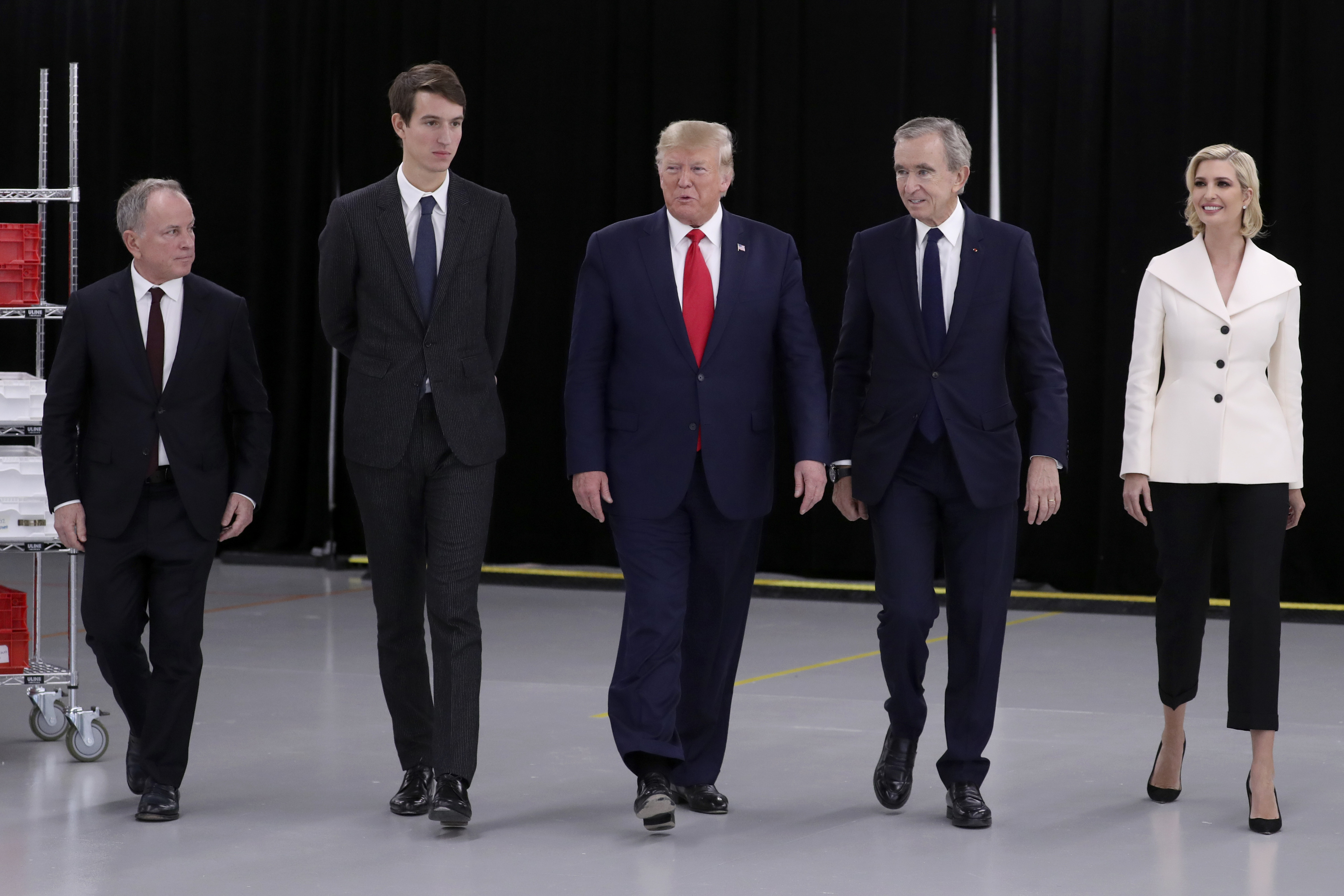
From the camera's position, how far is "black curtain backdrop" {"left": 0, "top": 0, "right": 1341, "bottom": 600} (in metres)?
7.11

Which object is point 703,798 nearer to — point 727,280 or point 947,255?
point 727,280

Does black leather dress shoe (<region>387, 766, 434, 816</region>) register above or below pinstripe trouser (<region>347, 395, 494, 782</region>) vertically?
below

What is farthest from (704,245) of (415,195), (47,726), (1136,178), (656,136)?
(656,136)

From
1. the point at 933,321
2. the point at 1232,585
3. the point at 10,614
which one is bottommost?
the point at 10,614

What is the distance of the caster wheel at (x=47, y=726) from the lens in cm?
442

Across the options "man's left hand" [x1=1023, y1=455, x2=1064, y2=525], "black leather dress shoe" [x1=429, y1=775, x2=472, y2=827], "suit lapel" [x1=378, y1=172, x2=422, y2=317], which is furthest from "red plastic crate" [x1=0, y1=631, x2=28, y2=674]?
"man's left hand" [x1=1023, y1=455, x2=1064, y2=525]

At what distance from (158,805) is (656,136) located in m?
5.11

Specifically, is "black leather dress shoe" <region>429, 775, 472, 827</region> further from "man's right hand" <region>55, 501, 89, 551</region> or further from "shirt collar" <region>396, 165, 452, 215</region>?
"shirt collar" <region>396, 165, 452, 215</region>

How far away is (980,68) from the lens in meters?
7.52

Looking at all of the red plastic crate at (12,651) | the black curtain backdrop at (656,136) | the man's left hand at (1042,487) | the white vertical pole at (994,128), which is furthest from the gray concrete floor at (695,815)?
the white vertical pole at (994,128)

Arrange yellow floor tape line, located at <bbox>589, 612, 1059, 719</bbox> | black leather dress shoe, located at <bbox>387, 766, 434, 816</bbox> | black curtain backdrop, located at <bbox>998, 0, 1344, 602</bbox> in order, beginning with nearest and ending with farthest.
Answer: black leather dress shoe, located at <bbox>387, 766, 434, 816</bbox>, yellow floor tape line, located at <bbox>589, 612, 1059, 719</bbox>, black curtain backdrop, located at <bbox>998, 0, 1344, 602</bbox>

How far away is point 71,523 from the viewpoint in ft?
11.9

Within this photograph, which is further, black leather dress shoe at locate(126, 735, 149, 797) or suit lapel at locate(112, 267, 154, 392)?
black leather dress shoe at locate(126, 735, 149, 797)

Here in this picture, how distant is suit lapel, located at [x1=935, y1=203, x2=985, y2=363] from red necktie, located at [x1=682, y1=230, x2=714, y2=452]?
495mm
